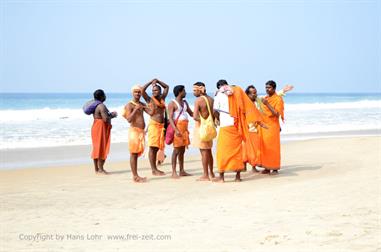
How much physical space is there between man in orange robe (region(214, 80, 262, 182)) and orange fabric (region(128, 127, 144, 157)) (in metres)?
1.32

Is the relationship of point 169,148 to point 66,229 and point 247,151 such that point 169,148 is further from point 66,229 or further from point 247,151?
point 66,229

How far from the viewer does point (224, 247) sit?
4910mm

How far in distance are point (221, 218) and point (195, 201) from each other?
1139 millimetres

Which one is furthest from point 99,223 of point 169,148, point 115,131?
point 115,131

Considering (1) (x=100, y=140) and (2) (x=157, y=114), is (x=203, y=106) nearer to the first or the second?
(2) (x=157, y=114)

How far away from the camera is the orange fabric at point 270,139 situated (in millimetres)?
9516

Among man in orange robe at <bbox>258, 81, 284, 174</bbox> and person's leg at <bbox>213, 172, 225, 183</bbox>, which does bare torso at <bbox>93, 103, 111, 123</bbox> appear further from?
man in orange robe at <bbox>258, 81, 284, 174</bbox>

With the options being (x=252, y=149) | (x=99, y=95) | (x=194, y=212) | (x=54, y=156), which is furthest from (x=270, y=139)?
(x=54, y=156)

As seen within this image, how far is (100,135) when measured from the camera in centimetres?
1030

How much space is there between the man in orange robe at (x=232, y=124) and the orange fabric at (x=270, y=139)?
2.84ft

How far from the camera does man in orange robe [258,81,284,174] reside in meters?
9.50

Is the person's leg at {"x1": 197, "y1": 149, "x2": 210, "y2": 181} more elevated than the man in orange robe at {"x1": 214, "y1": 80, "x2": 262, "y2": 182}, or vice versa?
the man in orange robe at {"x1": 214, "y1": 80, "x2": 262, "y2": 182}

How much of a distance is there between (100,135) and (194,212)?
436cm

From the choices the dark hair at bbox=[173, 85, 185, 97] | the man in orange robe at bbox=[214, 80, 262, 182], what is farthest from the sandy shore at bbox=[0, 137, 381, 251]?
the dark hair at bbox=[173, 85, 185, 97]
